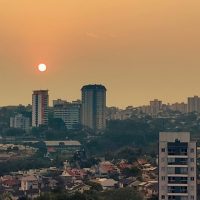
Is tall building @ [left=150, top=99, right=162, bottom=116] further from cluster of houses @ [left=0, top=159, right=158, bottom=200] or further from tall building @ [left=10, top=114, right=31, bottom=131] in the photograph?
cluster of houses @ [left=0, top=159, right=158, bottom=200]

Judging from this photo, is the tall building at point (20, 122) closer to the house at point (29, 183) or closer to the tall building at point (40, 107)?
the tall building at point (40, 107)

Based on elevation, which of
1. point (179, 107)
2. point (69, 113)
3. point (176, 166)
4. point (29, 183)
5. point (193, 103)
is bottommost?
point (29, 183)

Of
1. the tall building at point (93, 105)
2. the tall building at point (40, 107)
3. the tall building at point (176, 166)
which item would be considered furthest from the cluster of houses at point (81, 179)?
the tall building at point (93, 105)

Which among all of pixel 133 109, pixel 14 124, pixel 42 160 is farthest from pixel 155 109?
pixel 42 160

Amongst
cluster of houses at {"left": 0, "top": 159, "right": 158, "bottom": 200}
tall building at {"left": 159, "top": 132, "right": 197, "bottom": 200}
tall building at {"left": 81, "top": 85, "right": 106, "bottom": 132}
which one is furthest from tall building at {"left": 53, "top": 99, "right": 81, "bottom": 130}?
tall building at {"left": 159, "top": 132, "right": 197, "bottom": 200}

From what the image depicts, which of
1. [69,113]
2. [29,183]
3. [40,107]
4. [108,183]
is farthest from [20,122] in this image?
[108,183]

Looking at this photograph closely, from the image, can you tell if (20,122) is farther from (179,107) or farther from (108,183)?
(108,183)

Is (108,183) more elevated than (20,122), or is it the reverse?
(20,122)
